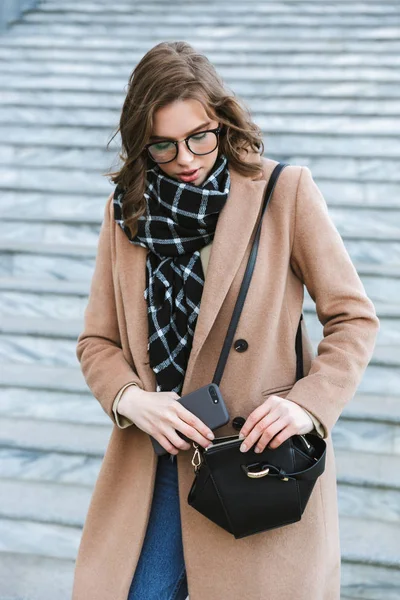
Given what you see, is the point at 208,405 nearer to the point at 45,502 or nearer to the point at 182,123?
the point at 182,123

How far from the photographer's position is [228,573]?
144cm

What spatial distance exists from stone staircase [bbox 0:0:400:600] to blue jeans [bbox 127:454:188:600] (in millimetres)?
780

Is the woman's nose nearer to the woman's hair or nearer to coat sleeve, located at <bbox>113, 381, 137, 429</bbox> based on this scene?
the woman's hair

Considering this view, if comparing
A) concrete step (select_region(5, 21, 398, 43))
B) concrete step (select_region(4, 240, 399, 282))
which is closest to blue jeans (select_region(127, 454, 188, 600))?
concrete step (select_region(4, 240, 399, 282))

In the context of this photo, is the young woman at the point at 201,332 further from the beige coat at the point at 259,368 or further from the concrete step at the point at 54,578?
the concrete step at the point at 54,578

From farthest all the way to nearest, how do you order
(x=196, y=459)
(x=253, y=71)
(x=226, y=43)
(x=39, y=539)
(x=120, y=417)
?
(x=226, y=43), (x=253, y=71), (x=39, y=539), (x=120, y=417), (x=196, y=459)

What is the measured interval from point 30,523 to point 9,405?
0.71m

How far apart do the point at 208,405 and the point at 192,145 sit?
1.71 ft

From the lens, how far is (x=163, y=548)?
1513 millimetres

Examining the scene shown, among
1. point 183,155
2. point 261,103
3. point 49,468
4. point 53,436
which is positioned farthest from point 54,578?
point 261,103

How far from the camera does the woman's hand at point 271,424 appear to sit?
129 centimetres

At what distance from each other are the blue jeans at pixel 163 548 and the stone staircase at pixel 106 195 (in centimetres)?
78

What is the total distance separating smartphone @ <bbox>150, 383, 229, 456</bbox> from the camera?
4.38 ft

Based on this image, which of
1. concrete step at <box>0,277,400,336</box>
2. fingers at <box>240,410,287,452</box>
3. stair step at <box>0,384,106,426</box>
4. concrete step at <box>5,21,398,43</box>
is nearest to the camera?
Result: fingers at <box>240,410,287,452</box>
